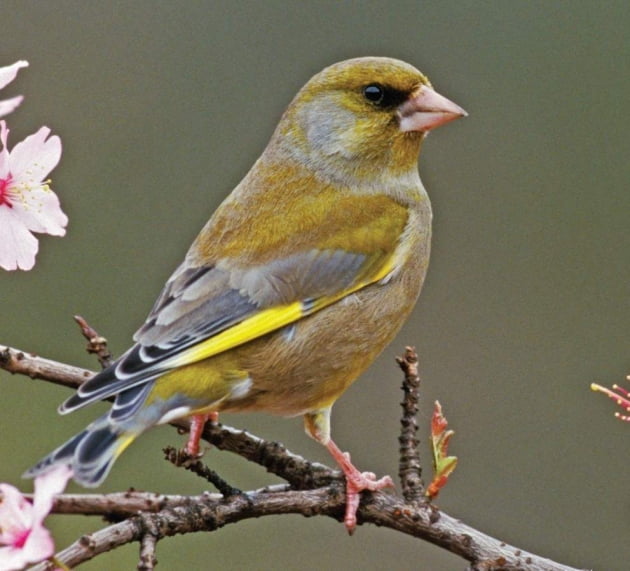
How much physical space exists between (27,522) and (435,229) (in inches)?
225

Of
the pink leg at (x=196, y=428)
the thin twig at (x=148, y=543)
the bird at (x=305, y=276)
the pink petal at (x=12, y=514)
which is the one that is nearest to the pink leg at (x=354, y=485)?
the bird at (x=305, y=276)

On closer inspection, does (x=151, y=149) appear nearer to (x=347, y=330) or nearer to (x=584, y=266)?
(x=584, y=266)

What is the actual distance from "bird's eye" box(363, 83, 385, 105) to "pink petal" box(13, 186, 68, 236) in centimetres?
126

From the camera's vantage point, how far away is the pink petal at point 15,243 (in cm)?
249

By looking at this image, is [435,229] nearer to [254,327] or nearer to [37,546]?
[254,327]

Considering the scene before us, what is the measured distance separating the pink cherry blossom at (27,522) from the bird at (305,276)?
53 cm

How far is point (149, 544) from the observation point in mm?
2475

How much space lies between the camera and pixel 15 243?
2.53m

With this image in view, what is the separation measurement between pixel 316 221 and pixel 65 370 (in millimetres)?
814

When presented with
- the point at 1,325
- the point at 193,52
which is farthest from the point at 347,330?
the point at 193,52

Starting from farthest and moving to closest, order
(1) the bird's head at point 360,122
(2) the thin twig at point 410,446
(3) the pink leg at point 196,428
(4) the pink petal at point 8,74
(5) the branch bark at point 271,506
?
(1) the bird's head at point 360,122 → (3) the pink leg at point 196,428 → (2) the thin twig at point 410,446 → (5) the branch bark at point 271,506 → (4) the pink petal at point 8,74

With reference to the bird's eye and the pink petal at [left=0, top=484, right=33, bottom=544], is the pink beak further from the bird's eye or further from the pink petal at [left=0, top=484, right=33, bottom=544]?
the pink petal at [left=0, top=484, right=33, bottom=544]

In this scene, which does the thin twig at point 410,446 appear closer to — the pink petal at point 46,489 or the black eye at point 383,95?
the black eye at point 383,95

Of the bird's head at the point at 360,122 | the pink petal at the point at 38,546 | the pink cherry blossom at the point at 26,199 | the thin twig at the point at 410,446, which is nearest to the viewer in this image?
the pink petal at the point at 38,546
